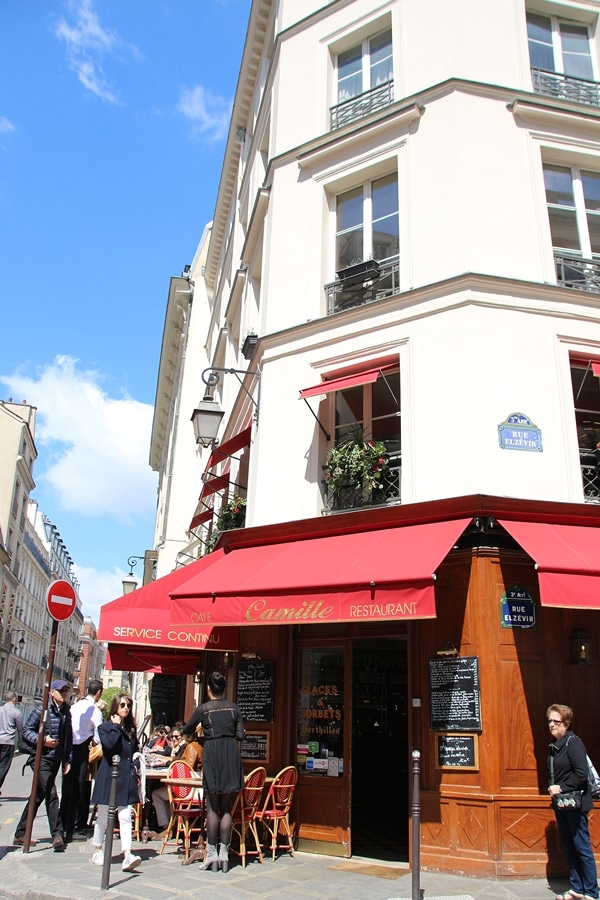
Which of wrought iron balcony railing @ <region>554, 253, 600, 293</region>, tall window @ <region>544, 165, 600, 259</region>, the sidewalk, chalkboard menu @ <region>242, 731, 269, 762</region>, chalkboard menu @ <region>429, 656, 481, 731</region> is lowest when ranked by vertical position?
the sidewalk

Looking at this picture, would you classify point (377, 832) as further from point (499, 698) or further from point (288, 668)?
point (499, 698)

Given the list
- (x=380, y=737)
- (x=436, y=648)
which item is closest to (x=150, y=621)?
(x=380, y=737)

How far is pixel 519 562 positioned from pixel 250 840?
15.1 feet

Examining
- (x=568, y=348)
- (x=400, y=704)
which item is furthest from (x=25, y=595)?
(x=568, y=348)

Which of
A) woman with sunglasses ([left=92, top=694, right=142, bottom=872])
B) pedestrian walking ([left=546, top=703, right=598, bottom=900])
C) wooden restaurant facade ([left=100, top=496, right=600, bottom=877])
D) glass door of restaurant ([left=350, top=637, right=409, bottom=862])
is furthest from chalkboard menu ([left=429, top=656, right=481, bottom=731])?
glass door of restaurant ([left=350, top=637, right=409, bottom=862])

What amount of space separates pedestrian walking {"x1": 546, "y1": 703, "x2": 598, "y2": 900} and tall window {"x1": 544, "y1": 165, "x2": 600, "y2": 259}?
6914mm

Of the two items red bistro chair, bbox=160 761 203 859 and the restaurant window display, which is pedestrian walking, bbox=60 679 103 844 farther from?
the restaurant window display

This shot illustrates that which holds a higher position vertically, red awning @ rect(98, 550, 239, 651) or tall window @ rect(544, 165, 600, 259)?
tall window @ rect(544, 165, 600, 259)

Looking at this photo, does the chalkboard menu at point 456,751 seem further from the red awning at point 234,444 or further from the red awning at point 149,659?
the red awning at point 149,659

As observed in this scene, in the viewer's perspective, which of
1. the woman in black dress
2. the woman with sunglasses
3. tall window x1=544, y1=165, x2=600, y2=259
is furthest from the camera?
tall window x1=544, y1=165, x2=600, y2=259

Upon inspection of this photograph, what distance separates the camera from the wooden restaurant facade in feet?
24.6

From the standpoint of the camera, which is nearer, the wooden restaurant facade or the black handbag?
the black handbag

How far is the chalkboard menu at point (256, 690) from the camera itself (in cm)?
956

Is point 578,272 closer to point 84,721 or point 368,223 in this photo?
point 368,223
